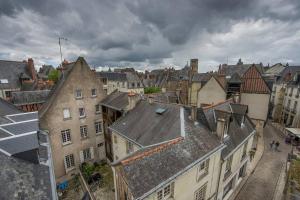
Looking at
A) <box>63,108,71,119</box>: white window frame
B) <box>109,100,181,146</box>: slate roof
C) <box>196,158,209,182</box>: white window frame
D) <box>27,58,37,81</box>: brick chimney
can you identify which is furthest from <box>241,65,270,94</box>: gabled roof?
<box>27,58,37,81</box>: brick chimney

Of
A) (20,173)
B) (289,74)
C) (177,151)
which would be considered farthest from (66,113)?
(289,74)

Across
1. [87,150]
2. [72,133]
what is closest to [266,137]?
[87,150]

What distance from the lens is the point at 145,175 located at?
22.4 ft

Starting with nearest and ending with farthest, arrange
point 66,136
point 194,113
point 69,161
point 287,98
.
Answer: point 194,113 → point 66,136 → point 69,161 → point 287,98

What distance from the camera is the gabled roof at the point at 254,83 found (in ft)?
75.9

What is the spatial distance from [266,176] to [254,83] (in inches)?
544

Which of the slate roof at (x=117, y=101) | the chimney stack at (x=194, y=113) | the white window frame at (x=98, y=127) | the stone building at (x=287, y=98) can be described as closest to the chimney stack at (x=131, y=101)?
the slate roof at (x=117, y=101)

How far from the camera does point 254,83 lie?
23.7 meters

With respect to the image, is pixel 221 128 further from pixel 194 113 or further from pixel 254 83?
pixel 254 83

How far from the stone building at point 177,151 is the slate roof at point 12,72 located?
105 ft

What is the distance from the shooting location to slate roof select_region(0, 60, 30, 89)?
31.8m

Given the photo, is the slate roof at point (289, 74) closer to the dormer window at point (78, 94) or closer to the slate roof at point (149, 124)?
the slate roof at point (149, 124)

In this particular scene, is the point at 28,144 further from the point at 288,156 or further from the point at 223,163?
the point at 288,156

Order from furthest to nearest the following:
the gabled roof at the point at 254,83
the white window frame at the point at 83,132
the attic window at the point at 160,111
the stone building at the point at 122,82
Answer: the stone building at the point at 122,82
the gabled roof at the point at 254,83
the white window frame at the point at 83,132
the attic window at the point at 160,111
